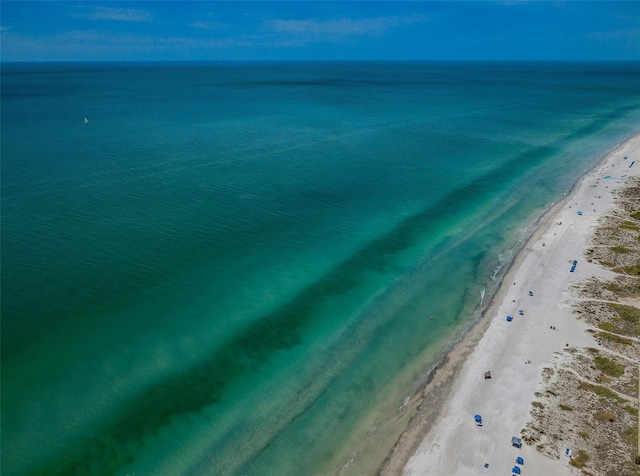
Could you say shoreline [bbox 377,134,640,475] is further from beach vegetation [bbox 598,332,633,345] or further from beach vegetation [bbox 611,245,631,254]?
beach vegetation [bbox 611,245,631,254]

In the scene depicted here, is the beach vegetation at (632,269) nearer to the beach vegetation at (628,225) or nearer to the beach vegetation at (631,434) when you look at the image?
the beach vegetation at (628,225)

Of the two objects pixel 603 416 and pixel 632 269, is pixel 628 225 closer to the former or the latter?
pixel 632 269

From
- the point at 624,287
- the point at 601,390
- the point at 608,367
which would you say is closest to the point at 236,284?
the point at 601,390

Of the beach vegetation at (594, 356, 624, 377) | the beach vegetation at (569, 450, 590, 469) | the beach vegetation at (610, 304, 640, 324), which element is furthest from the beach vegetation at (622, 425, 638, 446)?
the beach vegetation at (610, 304, 640, 324)

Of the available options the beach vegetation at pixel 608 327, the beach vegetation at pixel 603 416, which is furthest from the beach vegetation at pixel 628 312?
the beach vegetation at pixel 603 416

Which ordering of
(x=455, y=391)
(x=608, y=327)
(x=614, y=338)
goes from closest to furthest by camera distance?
(x=455, y=391), (x=614, y=338), (x=608, y=327)

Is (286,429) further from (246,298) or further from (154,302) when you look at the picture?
(154,302)
